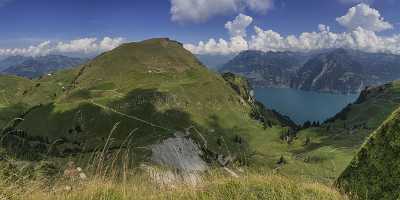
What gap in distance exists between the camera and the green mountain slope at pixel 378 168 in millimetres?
8219

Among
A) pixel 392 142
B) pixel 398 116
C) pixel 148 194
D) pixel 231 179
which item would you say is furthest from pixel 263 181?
pixel 398 116

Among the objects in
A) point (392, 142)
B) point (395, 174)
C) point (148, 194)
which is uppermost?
point (392, 142)

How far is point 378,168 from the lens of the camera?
8.71 meters

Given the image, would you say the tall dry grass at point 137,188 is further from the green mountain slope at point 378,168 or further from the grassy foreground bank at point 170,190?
the green mountain slope at point 378,168

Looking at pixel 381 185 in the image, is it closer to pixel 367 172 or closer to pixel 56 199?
pixel 367 172

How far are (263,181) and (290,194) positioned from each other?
3.06 ft

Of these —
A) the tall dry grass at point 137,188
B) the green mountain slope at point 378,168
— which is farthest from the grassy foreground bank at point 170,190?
the green mountain slope at point 378,168

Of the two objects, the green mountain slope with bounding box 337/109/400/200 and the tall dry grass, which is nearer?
the tall dry grass

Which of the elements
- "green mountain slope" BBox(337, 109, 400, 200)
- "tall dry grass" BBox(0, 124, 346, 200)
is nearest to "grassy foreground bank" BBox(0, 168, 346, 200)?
"tall dry grass" BBox(0, 124, 346, 200)

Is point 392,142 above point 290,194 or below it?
above

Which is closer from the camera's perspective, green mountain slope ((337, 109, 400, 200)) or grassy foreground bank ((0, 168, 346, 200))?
grassy foreground bank ((0, 168, 346, 200))

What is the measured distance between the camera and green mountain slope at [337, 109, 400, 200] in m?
8.22

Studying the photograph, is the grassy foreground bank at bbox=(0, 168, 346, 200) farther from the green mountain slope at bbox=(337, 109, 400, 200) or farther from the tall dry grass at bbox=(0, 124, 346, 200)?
the green mountain slope at bbox=(337, 109, 400, 200)

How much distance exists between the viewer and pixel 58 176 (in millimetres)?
8594
